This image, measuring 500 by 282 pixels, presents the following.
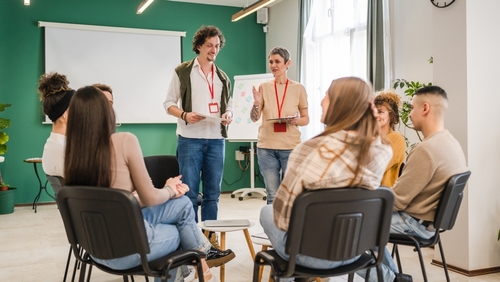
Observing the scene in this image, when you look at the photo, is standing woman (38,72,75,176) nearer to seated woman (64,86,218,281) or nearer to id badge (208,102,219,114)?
seated woman (64,86,218,281)

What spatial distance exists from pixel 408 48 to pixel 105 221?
3898mm

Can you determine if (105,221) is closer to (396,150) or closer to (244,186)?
(396,150)

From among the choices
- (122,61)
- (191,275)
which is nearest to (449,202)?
(191,275)

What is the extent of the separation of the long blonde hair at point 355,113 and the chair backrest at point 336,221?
11 centimetres

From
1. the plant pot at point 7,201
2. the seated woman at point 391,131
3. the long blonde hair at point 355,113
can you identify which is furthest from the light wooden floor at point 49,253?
the long blonde hair at point 355,113

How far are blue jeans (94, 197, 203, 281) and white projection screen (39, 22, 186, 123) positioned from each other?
5131 millimetres

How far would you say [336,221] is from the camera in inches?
61.5

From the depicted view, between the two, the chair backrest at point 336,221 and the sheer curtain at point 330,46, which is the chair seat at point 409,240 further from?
the sheer curtain at point 330,46

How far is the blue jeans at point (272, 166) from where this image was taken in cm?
351

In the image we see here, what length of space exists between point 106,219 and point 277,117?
224 centimetres

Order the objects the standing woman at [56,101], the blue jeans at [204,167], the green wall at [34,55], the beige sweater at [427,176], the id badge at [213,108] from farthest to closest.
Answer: the green wall at [34,55] < the id badge at [213,108] < the blue jeans at [204,167] < the standing woman at [56,101] < the beige sweater at [427,176]

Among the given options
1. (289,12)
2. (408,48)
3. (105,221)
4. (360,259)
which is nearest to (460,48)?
(408,48)

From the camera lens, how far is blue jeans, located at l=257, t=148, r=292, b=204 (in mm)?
3506

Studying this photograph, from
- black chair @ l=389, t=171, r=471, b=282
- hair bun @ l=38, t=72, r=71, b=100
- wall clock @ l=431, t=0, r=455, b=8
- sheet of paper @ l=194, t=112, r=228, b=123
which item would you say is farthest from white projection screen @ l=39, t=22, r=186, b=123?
black chair @ l=389, t=171, r=471, b=282
